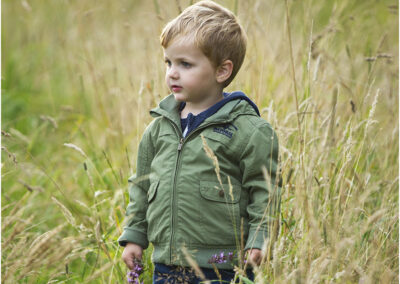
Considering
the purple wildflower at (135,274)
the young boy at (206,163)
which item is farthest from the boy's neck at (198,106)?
the purple wildflower at (135,274)

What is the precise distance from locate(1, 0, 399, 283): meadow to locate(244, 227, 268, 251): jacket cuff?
95 millimetres

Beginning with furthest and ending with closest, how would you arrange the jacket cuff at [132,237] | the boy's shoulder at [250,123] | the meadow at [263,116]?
the jacket cuff at [132,237], the boy's shoulder at [250,123], the meadow at [263,116]

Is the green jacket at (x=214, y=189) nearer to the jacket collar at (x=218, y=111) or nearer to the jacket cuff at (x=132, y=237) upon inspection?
the jacket collar at (x=218, y=111)

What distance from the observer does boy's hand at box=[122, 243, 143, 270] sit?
8.05 feet

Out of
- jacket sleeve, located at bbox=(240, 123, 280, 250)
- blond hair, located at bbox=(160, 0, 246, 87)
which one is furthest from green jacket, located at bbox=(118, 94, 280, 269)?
blond hair, located at bbox=(160, 0, 246, 87)

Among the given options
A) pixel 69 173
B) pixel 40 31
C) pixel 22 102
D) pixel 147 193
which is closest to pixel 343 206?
pixel 147 193

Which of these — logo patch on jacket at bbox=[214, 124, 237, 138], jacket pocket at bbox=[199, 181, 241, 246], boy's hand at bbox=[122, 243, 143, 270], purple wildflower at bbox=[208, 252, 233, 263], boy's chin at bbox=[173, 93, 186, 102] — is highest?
boy's chin at bbox=[173, 93, 186, 102]

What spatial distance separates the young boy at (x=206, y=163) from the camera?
7.25 ft

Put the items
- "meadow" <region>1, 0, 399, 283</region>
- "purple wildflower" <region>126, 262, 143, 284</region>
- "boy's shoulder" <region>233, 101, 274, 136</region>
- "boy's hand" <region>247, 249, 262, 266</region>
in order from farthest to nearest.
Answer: "purple wildflower" <region>126, 262, 143, 284</region>, "boy's shoulder" <region>233, 101, 274, 136</region>, "boy's hand" <region>247, 249, 262, 266</region>, "meadow" <region>1, 0, 399, 283</region>

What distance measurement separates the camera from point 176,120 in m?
2.35

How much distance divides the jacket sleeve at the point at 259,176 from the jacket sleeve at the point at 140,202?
50 cm

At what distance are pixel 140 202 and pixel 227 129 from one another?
1.88 feet

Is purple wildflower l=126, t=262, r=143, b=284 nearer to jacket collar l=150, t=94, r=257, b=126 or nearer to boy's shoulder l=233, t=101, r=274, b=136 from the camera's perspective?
jacket collar l=150, t=94, r=257, b=126

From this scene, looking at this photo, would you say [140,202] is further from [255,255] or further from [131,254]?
[255,255]
